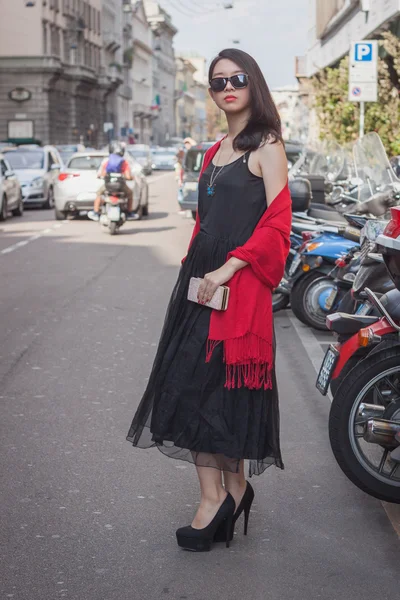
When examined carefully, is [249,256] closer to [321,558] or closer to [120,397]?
[321,558]

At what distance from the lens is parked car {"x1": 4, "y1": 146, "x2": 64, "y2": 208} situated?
29781 millimetres

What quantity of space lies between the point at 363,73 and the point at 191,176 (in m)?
4.87

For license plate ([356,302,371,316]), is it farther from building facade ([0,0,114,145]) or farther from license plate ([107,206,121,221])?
building facade ([0,0,114,145])

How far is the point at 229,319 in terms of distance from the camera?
4.24 meters

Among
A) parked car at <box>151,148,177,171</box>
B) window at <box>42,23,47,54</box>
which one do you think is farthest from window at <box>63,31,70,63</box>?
parked car at <box>151,148,177,171</box>

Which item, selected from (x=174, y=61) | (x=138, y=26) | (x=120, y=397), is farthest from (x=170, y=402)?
(x=174, y=61)

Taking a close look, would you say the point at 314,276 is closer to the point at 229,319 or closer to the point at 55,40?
the point at 229,319

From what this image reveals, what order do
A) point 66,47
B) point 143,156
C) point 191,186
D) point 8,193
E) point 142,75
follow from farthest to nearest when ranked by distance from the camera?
point 142,75
point 66,47
point 143,156
point 8,193
point 191,186

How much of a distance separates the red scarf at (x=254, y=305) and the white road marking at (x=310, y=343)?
12.4 feet

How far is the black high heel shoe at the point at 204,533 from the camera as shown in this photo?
4320 mm

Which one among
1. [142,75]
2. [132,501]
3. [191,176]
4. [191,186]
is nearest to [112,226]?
[191,186]

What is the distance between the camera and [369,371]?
473cm

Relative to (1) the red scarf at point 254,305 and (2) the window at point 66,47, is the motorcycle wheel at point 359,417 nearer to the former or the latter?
(1) the red scarf at point 254,305

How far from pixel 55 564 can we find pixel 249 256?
1.28 m
